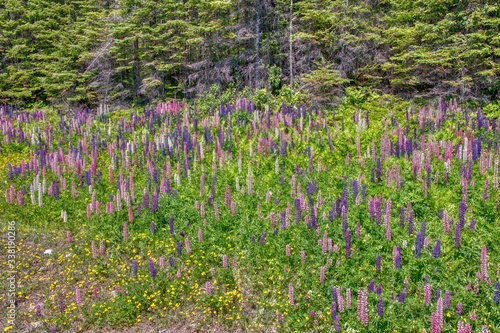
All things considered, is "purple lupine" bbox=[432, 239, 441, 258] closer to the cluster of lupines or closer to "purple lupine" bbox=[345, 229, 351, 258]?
the cluster of lupines

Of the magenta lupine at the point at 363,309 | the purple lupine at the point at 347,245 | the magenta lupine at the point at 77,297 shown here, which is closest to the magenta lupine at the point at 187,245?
the magenta lupine at the point at 77,297

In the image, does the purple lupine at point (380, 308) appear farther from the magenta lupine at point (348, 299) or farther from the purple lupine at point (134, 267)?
the purple lupine at point (134, 267)

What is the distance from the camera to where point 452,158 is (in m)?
7.14

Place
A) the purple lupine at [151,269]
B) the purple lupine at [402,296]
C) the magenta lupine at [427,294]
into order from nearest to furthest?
the magenta lupine at [427,294], the purple lupine at [402,296], the purple lupine at [151,269]

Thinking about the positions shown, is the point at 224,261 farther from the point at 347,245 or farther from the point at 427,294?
the point at 427,294

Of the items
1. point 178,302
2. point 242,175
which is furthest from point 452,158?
point 178,302

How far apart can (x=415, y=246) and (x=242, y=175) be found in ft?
11.3

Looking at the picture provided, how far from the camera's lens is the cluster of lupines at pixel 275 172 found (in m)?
5.32

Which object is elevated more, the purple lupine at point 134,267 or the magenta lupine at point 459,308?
the magenta lupine at point 459,308

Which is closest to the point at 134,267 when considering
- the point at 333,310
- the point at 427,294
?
the point at 333,310

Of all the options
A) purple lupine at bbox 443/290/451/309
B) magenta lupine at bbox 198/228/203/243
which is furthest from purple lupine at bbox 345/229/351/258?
magenta lupine at bbox 198/228/203/243

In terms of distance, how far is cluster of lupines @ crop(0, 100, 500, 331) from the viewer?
17.5 ft

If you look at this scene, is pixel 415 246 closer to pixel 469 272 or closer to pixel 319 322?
pixel 469 272

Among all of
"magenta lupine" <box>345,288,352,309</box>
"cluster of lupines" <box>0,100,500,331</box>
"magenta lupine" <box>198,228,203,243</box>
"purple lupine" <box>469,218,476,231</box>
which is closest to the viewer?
"magenta lupine" <box>345,288,352,309</box>
